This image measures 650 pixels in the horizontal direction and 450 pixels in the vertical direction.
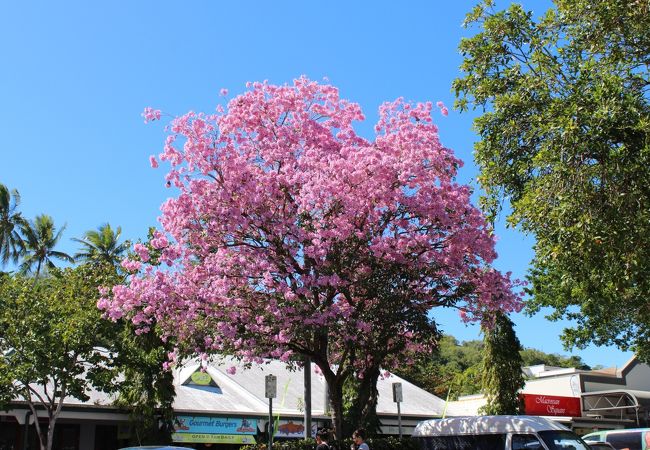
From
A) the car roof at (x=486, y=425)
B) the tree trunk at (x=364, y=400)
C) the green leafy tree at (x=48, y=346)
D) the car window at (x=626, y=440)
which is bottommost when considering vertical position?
the car window at (x=626, y=440)

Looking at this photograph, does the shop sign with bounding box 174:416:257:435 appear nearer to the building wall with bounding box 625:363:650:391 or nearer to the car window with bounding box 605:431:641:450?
the car window with bounding box 605:431:641:450

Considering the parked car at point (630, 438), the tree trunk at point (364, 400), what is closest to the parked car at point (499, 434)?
the tree trunk at point (364, 400)

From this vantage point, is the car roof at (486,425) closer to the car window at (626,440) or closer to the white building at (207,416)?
the white building at (207,416)

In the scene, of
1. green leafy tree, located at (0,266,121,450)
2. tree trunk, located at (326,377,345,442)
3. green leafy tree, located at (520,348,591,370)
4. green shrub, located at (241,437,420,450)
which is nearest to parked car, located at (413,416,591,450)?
green shrub, located at (241,437,420,450)

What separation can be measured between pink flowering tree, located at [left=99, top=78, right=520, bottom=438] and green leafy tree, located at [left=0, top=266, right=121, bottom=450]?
297 cm

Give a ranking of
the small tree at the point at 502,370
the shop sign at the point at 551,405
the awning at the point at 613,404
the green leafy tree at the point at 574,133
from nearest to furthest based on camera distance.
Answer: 1. the green leafy tree at the point at 574,133
2. the small tree at the point at 502,370
3. the shop sign at the point at 551,405
4. the awning at the point at 613,404

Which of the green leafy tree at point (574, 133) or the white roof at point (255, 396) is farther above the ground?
the green leafy tree at point (574, 133)

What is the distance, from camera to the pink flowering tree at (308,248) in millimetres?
14680

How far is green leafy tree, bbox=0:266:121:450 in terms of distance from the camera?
17312 millimetres

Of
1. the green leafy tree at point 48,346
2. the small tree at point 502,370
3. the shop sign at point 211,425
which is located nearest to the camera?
the green leafy tree at point 48,346

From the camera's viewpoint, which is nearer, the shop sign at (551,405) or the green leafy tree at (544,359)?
the shop sign at (551,405)

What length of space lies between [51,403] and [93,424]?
5.05 m

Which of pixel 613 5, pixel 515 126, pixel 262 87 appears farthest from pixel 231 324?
pixel 613 5

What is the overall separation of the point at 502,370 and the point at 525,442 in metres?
15.9
